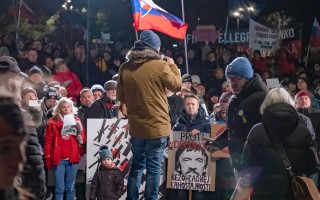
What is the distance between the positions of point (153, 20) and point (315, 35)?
8.89 metres

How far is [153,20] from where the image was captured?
38.4 ft

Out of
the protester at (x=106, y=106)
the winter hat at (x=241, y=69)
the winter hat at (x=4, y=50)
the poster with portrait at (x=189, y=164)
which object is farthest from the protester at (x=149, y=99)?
the winter hat at (x=4, y=50)

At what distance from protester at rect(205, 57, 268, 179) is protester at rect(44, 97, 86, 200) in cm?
299

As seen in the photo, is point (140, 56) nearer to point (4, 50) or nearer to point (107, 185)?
point (107, 185)

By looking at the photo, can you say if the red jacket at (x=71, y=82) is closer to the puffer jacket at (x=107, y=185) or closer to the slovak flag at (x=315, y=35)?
the puffer jacket at (x=107, y=185)

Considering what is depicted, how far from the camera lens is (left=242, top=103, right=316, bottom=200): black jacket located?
601cm

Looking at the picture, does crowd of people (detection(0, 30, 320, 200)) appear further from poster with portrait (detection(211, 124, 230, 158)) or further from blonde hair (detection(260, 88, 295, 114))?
poster with portrait (detection(211, 124, 230, 158))

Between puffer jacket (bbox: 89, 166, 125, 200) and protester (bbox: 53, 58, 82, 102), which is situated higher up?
protester (bbox: 53, 58, 82, 102)

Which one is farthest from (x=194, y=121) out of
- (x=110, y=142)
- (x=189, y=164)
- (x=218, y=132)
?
(x=110, y=142)

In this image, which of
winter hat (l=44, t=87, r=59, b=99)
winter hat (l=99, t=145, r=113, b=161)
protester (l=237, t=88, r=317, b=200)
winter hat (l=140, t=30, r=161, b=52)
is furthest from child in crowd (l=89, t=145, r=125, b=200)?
protester (l=237, t=88, r=317, b=200)

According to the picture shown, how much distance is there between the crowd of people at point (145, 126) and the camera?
4.57 metres

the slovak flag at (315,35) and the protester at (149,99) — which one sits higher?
the slovak flag at (315,35)

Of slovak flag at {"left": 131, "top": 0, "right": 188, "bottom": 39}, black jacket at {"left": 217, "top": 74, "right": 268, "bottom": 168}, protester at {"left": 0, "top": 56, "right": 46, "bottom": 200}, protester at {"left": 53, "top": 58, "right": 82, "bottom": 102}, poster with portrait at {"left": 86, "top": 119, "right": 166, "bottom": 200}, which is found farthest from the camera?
protester at {"left": 53, "top": 58, "right": 82, "bottom": 102}

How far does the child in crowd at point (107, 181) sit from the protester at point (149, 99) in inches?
67.9
